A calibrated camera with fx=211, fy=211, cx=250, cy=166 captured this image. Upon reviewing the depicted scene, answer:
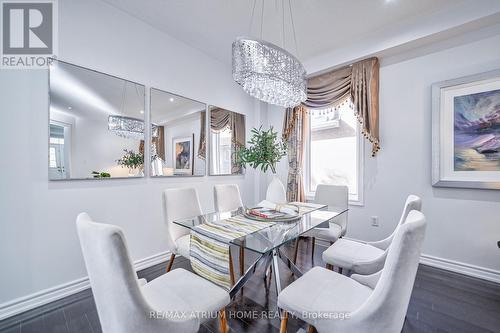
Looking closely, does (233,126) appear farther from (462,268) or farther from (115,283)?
(462,268)

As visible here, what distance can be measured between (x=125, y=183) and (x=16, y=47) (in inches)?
55.6

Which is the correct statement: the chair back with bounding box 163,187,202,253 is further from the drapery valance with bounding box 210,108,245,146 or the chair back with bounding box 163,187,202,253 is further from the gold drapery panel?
Result: the gold drapery panel

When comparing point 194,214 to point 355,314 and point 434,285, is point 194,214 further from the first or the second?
point 434,285

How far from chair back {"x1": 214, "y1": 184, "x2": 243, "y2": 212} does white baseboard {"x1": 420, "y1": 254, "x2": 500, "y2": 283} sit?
235 centimetres

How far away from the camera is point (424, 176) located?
254cm

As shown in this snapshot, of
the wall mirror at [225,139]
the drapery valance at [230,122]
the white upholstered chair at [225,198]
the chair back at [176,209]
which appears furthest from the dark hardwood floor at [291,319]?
the drapery valance at [230,122]

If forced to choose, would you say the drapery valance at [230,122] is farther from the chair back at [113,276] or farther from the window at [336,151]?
the chair back at [113,276]

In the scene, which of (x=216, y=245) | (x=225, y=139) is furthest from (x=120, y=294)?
(x=225, y=139)

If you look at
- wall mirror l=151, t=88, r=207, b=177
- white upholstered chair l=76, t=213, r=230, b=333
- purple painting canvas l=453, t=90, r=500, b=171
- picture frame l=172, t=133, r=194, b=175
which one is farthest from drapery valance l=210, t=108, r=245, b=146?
purple painting canvas l=453, t=90, r=500, b=171

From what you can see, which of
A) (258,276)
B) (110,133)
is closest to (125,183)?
(110,133)

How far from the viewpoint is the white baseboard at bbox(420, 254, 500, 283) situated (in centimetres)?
213

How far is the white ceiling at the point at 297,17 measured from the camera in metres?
2.17

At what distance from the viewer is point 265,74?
67.5 inches

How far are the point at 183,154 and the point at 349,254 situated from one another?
2219 mm
